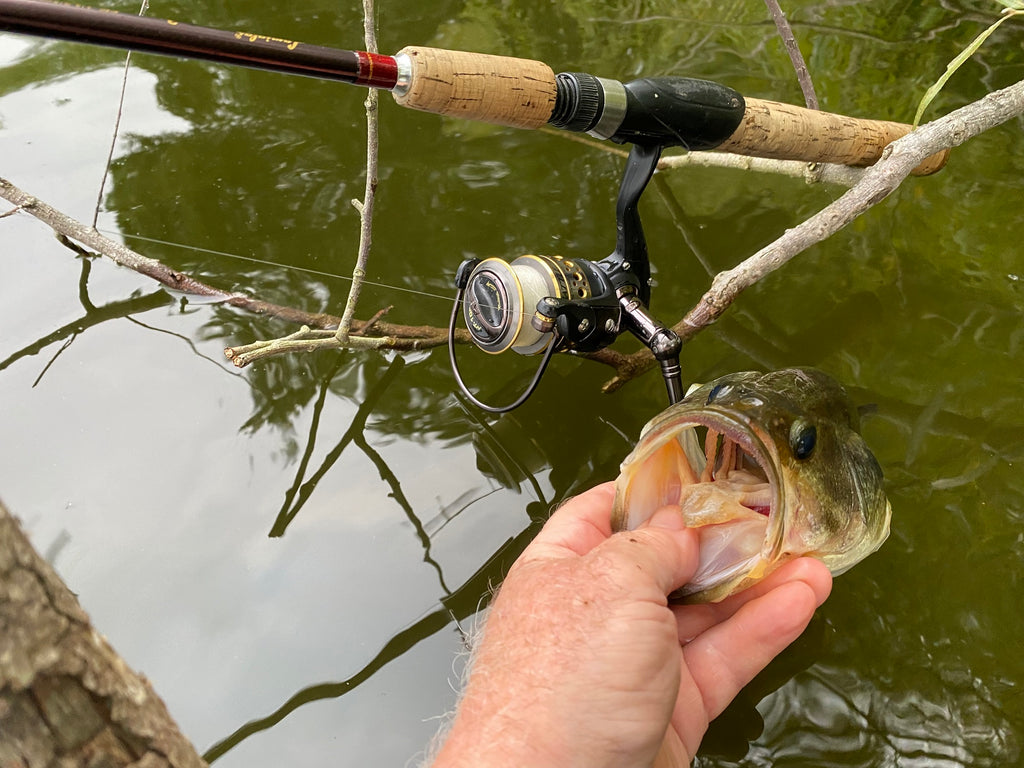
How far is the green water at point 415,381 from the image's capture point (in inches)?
60.1

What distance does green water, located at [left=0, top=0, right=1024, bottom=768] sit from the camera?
153cm

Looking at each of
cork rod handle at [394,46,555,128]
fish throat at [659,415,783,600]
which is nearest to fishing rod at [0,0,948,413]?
cork rod handle at [394,46,555,128]

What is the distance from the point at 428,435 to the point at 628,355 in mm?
522

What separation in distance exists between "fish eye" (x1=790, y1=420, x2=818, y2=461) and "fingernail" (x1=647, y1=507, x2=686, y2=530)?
219 millimetres

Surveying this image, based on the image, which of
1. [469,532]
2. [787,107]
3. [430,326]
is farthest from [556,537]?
[787,107]

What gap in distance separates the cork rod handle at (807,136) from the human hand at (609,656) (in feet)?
2.98

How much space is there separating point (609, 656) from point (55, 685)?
71 centimetres

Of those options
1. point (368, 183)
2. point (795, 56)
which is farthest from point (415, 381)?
point (795, 56)

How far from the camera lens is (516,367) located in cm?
209

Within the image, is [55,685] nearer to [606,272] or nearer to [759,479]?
[759,479]

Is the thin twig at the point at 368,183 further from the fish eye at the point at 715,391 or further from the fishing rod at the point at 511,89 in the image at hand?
the fish eye at the point at 715,391

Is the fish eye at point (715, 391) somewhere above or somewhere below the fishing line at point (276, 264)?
below

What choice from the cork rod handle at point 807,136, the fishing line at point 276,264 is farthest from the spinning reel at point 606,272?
the fishing line at point 276,264

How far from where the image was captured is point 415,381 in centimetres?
207
